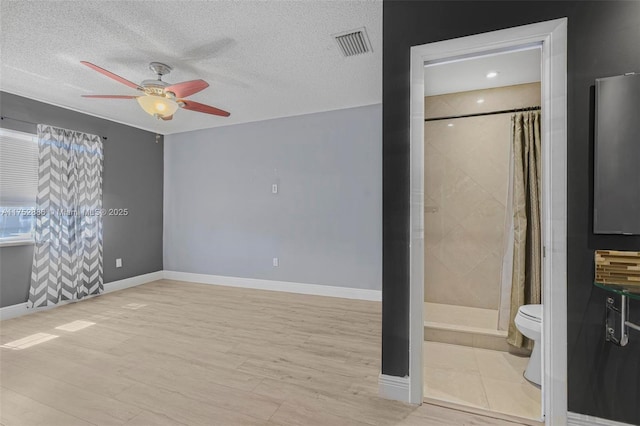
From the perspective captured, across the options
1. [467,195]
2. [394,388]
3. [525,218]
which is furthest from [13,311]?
[525,218]

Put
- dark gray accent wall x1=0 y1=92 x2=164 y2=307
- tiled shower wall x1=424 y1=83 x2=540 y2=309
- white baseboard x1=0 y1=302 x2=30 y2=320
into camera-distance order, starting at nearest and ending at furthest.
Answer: tiled shower wall x1=424 y1=83 x2=540 y2=309, white baseboard x1=0 y1=302 x2=30 y2=320, dark gray accent wall x1=0 y1=92 x2=164 y2=307

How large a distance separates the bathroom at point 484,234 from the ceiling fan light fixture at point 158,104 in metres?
2.13

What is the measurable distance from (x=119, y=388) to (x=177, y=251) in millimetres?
3301

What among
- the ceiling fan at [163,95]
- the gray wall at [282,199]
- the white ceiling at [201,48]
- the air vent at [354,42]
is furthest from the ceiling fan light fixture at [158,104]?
the gray wall at [282,199]

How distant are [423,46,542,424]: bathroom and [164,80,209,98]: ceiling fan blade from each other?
175 cm

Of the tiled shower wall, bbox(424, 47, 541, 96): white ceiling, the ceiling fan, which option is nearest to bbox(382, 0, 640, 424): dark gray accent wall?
bbox(424, 47, 541, 96): white ceiling

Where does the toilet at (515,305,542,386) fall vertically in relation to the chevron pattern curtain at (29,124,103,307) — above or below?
below

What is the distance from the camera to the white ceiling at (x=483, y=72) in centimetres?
229

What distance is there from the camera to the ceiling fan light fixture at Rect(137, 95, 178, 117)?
230 cm

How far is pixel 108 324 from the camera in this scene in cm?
297

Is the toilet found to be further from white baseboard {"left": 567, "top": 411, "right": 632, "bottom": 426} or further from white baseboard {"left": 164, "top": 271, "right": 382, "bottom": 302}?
white baseboard {"left": 164, "top": 271, "right": 382, "bottom": 302}

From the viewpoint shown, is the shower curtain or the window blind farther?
the window blind

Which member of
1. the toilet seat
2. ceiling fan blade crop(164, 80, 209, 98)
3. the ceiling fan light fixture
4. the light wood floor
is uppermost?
ceiling fan blade crop(164, 80, 209, 98)

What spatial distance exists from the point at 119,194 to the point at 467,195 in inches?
191
